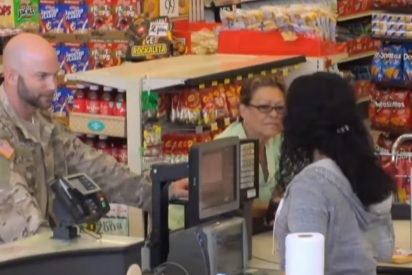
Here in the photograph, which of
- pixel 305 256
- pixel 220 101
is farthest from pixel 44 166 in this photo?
pixel 305 256

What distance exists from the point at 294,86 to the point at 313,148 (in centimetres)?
22

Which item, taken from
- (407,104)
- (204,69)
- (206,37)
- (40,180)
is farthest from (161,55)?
(407,104)

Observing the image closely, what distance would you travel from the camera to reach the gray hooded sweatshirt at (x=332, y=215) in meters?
3.55

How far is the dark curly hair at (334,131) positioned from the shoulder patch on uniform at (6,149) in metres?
1.14

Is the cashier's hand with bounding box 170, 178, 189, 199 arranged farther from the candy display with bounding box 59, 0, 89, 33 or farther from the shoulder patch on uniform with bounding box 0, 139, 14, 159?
the candy display with bounding box 59, 0, 89, 33

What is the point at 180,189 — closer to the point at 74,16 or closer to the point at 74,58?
the point at 74,58

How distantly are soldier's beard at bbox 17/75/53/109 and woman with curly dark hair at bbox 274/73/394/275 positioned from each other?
1289 millimetres

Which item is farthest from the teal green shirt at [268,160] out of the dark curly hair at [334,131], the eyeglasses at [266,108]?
the dark curly hair at [334,131]

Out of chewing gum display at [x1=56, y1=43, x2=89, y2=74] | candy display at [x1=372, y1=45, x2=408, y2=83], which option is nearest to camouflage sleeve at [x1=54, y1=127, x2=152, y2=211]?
chewing gum display at [x1=56, y1=43, x2=89, y2=74]

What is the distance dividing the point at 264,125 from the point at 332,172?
5.54ft

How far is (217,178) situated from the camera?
393cm

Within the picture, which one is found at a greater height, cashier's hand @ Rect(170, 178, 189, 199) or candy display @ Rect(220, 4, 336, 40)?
candy display @ Rect(220, 4, 336, 40)

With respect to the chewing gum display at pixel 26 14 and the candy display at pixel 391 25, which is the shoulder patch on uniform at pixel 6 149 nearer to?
the chewing gum display at pixel 26 14

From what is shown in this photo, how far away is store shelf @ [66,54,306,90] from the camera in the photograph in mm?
5574
